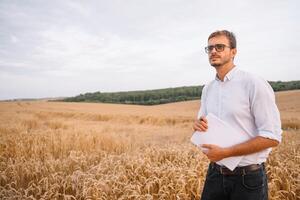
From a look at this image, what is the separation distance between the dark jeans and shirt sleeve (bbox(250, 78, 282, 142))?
337 millimetres

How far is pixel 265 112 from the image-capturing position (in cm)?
214

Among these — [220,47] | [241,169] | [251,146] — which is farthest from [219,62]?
[241,169]

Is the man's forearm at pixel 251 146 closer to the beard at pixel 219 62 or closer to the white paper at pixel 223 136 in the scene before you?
the white paper at pixel 223 136

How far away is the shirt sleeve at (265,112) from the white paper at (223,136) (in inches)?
6.3

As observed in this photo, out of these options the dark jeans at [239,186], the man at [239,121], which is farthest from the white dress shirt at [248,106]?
the dark jeans at [239,186]

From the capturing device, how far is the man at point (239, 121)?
2156 mm

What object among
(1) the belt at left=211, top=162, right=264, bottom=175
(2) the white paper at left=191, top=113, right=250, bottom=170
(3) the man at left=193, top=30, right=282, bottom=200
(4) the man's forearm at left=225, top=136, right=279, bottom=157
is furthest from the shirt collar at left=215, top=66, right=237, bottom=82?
(1) the belt at left=211, top=162, right=264, bottom=175

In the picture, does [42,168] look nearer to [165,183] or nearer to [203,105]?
[165,183]

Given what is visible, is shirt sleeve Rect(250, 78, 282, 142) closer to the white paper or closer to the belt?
the white paper

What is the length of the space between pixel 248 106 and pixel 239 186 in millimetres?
595

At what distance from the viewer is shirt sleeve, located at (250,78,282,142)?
2137 mm

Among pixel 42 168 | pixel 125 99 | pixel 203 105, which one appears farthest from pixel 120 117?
pixel 125 99

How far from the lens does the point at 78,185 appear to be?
4457mm

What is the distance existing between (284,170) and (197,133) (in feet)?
11.1
